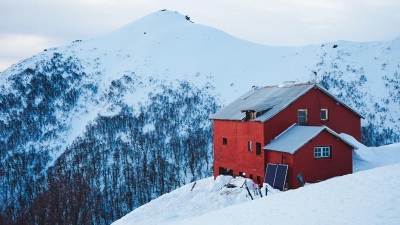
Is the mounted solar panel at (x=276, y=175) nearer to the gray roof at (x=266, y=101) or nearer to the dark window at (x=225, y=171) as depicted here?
the gray roof at (x=266, y=101)

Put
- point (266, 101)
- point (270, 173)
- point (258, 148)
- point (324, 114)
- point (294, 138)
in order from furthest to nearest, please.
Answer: point (266, 101) → point (324, 114) → point (258, 148) → point (270, 173) → point (294, 138)

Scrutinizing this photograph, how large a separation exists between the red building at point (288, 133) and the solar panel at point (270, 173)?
48 cm

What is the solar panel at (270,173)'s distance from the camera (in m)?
35.8

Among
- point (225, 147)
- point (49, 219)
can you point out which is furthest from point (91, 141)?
point (225, 147)

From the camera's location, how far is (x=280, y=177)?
1375 inches

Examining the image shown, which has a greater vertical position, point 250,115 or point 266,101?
point 266,101

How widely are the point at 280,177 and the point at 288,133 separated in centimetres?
488

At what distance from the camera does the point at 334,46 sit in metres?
198

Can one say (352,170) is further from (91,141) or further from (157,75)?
(157,75)

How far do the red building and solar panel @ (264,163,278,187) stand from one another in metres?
0.48

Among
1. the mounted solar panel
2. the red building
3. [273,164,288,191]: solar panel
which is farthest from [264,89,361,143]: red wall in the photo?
[273,164,288,191]: solar panel

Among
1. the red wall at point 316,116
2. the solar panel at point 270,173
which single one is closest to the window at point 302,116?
the red wall at point 316,116

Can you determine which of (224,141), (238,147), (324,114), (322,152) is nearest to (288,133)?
(322,152)

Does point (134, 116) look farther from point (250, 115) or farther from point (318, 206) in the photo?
point (318, 206)
